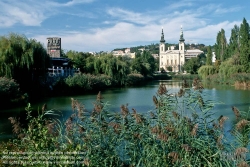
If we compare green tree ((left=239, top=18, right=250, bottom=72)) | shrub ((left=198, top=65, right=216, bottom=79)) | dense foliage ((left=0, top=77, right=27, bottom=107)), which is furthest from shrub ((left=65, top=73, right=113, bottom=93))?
shrub ((left=198, top=65, right=216, bottom=79))

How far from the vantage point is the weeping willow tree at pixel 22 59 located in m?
18.0

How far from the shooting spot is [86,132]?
377 centimetres

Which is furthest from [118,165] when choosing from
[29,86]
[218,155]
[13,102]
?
[29,86]

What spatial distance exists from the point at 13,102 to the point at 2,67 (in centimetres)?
353

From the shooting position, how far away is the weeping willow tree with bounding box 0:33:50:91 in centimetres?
1803

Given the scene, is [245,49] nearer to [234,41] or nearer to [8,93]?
[234,41]

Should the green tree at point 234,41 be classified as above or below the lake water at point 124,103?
above

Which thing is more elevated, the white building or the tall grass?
the white building

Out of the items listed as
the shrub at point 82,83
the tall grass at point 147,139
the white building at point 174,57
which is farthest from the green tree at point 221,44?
the white building at point 174,57

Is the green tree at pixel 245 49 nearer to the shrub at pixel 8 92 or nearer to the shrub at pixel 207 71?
the shrub at pixel 207 71

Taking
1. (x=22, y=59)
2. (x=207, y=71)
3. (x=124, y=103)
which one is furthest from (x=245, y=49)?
(x=22, y=59)

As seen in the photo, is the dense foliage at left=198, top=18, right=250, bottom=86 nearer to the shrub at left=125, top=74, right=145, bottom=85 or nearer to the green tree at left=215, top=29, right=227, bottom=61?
the green tree at left=215, top=29, right=227, bottom=61

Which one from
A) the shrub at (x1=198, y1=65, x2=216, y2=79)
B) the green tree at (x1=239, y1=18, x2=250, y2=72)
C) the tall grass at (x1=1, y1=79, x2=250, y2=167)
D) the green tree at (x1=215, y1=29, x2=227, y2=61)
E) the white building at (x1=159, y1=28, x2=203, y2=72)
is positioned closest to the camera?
the tall grass at (x1=1, y1=79, x2=250, y2=167)

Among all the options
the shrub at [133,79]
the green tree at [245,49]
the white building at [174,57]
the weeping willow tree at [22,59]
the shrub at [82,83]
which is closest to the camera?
the weeping willow tree at [22,59]
